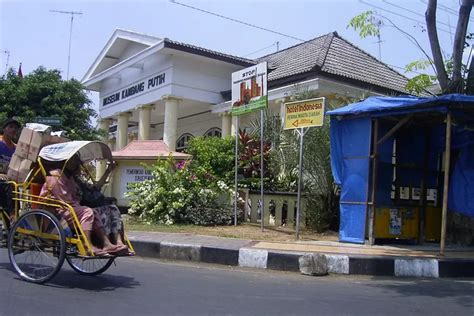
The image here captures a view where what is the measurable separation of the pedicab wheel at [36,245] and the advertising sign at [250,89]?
17.6 feet

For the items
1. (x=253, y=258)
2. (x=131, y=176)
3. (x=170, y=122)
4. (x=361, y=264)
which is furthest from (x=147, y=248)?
(x=170, y=122)

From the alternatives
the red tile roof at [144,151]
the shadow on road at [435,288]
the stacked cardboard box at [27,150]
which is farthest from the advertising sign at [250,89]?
the stacked cardboard box at [27,150]

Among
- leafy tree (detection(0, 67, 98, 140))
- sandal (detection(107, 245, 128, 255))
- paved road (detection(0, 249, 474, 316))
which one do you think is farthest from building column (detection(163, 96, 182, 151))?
sandal (detection(107, 245, 128, 255))

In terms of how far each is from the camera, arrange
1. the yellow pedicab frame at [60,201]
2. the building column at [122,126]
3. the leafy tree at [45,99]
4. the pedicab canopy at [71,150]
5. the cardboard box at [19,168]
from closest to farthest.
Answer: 1. the yellow pedicab frame at [60,201]
2. the pedicab canopy at [71,150]
3. the cardboard box at [19,168]
4. the leafy tree at [45,99]
5. the building column at [122,126]

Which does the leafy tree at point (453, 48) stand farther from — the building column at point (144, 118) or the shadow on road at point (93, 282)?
the building column at point (144, 118)

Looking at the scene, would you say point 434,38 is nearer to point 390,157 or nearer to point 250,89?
point 390,157

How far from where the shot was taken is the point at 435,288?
666cm

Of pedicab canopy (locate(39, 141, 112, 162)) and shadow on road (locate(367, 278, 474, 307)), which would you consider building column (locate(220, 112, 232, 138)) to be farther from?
pedicab canopy (locate(39, 141, 112, 162))

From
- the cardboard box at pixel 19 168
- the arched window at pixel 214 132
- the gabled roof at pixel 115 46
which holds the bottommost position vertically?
the cardboard box at pixel 19 168

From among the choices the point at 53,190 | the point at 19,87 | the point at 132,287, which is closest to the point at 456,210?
the point at 132,287

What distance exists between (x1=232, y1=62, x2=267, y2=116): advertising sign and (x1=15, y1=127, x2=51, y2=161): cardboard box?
15.8 feet

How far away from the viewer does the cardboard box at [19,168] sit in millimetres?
6234

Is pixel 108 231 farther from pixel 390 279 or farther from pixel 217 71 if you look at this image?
pixel 217 71

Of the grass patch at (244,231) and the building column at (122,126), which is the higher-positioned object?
the building column at (122,126)
